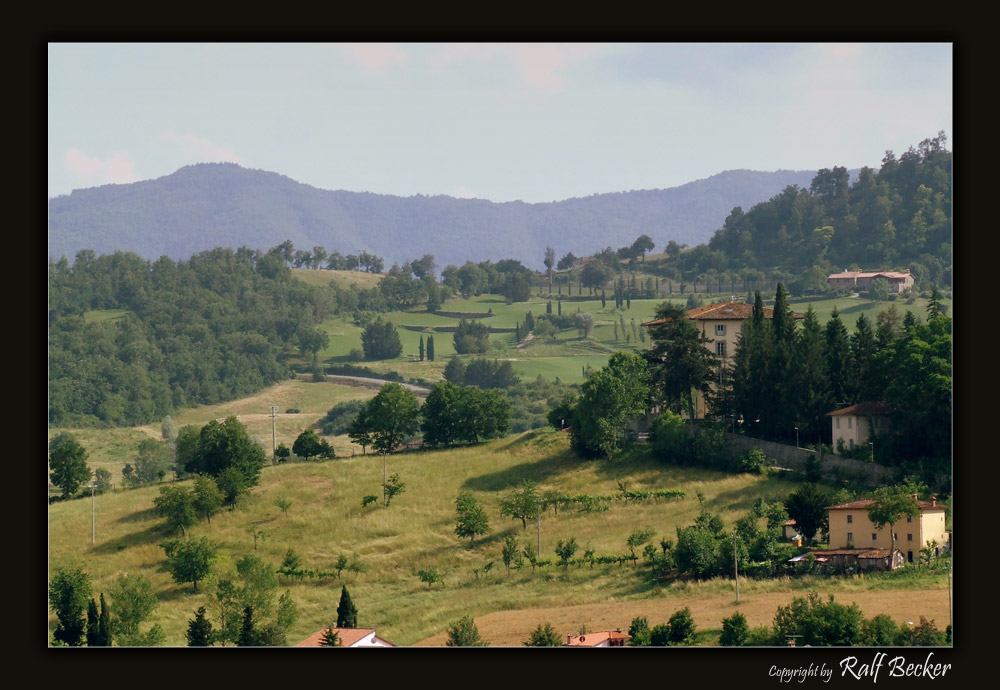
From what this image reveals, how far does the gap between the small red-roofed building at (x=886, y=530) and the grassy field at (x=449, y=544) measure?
12.6ft

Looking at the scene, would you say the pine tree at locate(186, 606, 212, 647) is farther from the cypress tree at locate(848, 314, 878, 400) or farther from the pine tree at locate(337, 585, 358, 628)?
the cypress tree at locate(848, 314, 878, 400)

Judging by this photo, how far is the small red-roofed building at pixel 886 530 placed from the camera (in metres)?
56.3

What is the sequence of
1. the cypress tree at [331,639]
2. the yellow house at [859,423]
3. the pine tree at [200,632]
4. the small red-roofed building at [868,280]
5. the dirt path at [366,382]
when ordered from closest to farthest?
the cypress tree at [331,639] < the pine tree at [200,632] < the yellow house at [859,423] < the small red-roofed building at [868,280] < the dirt path at [366,382]

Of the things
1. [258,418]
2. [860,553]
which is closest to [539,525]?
[860,553]

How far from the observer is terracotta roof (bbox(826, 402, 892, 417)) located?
225ft

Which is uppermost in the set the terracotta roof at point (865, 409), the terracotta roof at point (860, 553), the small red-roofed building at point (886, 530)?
the terracotta roof at point (865, 409)

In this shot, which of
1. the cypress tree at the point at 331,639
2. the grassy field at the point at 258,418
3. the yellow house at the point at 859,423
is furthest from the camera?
the grassy field at the point at 258,418

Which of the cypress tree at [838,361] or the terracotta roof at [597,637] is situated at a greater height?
the cypress tree at [838,361]

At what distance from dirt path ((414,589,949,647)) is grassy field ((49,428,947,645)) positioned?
10 centimetres

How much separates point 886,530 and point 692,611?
1046 centimetres

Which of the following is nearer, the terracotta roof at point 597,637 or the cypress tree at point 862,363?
the terracotta roof at point 597,637

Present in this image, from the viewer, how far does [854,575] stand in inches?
2156

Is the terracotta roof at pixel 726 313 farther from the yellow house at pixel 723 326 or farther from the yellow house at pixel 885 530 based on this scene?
the yellow house at pixel 885 530

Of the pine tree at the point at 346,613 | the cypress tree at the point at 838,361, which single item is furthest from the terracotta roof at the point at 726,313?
the pine tree at the point at 346,613
